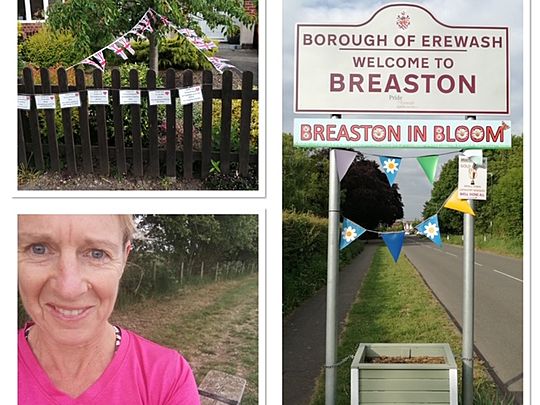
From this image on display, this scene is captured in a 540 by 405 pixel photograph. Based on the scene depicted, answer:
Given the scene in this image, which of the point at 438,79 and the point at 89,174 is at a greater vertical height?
the point at 438,79

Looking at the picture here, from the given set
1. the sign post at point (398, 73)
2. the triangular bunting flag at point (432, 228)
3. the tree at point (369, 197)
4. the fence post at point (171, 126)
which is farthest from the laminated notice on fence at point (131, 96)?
the triangular bunting flag at point (432, 228)

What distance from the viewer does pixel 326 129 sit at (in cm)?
339

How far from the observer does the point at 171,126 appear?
3.43 metres

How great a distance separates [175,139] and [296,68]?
592 millimetres

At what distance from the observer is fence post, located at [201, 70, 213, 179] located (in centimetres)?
341

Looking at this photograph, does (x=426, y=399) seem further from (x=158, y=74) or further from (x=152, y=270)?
(x=158, y=74)

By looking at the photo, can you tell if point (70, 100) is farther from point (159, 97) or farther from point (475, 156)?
point (475, 156)

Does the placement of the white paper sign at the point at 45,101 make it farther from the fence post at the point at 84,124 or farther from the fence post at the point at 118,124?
the fence post at the point at 118,124

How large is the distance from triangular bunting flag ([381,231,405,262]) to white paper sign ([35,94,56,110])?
151cm

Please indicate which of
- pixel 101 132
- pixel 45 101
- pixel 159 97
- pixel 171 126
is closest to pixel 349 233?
pixel 171 126

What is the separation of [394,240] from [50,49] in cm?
166

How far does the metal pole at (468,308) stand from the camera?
344 centimetres

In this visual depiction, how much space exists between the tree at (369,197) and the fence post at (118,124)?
3.09 ft
